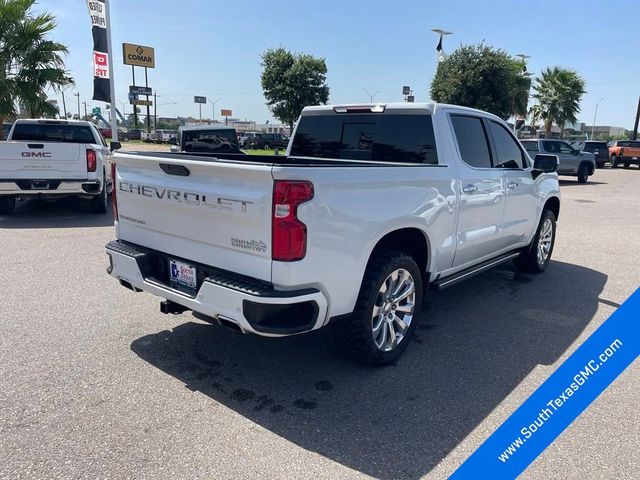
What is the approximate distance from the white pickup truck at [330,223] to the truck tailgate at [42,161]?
521 centimetres

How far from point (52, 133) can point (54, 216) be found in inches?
88.7

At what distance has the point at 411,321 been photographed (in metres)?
4.01

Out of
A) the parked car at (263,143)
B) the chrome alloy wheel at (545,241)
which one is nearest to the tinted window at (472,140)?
the chrome alloy wheel at (545,241)

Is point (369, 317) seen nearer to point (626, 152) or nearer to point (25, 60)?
point (25, 60)

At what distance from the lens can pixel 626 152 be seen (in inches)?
1233

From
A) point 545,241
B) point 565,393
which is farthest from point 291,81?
point 565,393

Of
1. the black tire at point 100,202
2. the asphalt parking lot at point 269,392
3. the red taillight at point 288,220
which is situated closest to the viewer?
the asphalt parking lot at point 269,392

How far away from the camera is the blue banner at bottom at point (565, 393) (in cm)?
173

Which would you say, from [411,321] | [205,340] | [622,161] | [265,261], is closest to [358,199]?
[265,261]

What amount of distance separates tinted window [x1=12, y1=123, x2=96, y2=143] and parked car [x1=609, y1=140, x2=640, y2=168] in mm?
31736

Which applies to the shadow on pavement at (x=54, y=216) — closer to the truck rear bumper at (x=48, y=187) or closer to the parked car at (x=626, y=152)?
the truck rear bumper at (x=48, y=187)

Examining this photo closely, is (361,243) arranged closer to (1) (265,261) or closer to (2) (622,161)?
(1) (265,261)

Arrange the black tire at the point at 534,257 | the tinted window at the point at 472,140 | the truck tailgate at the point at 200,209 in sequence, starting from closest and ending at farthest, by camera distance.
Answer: the truck tailgate at the point at 200,209, the tinted window at the point at 472,140, the black tire at the point at 534,257

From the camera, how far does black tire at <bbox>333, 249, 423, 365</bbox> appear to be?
348 cm
